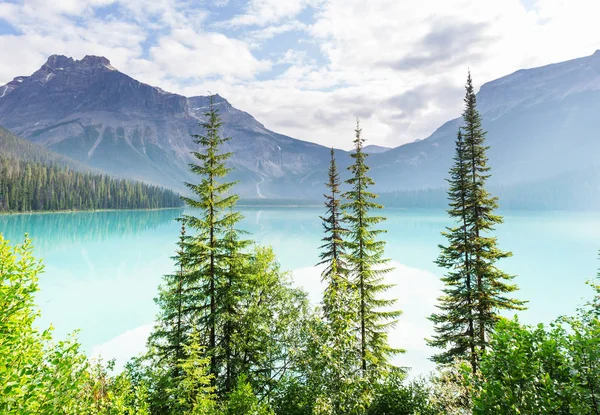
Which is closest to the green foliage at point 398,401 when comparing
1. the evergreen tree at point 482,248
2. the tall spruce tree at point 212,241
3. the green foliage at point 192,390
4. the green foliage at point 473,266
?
the green foliage at point 473,266

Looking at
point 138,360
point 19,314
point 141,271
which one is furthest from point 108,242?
point 19,314

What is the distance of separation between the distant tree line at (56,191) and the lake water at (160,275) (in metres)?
36.2

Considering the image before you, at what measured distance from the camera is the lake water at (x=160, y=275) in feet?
108

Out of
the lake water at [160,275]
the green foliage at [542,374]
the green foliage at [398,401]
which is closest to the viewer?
the green foliage at [542,374]

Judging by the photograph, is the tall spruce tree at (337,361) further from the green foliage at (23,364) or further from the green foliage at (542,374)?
the green foliage at (23,364)

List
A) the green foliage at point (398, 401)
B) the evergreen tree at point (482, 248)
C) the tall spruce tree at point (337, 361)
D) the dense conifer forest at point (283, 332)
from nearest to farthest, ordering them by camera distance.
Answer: the dense conifer forest at point (283, 332)
the tall spruce tree at point (337, 361)
the green foliage at point (398, 401)
the evergreen tree at point (482, 248)

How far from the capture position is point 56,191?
474ft

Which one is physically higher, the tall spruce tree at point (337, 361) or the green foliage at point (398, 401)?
the tall spruce tree at point (337, 361)

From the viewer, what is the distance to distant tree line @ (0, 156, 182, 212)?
12588 centimetres

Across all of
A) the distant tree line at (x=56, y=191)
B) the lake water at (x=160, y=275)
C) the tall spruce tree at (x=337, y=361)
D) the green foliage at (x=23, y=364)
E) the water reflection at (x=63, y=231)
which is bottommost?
the lake water at (x=160, y=275)

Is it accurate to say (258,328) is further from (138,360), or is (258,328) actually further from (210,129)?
(210,129)

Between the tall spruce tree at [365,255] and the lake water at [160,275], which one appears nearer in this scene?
the tall spruce tree at [365,255]

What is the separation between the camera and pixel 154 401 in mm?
14086

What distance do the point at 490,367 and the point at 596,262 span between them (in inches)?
3119
